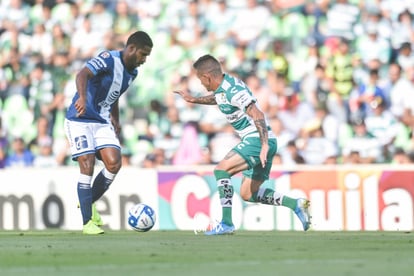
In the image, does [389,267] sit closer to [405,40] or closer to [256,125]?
[256,125]

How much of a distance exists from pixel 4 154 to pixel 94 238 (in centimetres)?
894

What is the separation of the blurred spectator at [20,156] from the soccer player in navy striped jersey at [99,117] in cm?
733

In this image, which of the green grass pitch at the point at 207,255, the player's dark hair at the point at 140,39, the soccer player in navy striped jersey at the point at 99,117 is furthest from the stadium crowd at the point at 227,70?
the player's dark hair at the point at 140,39

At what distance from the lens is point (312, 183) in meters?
17.8

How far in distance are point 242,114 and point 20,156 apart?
8357 mm

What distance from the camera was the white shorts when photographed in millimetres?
13477

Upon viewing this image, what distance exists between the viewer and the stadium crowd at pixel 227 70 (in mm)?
19359

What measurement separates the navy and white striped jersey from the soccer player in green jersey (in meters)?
0.79

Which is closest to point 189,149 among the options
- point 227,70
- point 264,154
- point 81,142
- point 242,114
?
point 227,70

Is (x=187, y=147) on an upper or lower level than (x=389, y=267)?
upper

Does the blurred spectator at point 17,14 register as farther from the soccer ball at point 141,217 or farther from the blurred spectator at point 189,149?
the soccer ball at point 141,217

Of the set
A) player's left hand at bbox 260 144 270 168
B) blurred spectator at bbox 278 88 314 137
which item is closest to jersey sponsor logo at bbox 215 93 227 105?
player's left hand at bbox 260 144 270 168

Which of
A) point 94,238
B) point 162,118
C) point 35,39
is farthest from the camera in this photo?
point 35,39

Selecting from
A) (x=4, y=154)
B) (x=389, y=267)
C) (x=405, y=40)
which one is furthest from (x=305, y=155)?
(x=389, y=267)
